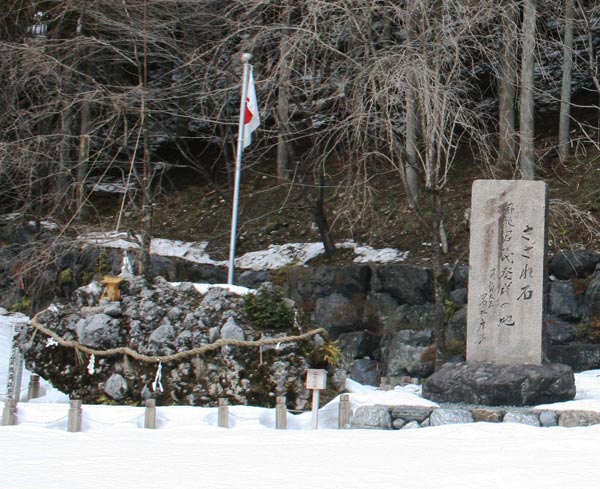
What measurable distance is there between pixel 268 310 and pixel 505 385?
2.76 m

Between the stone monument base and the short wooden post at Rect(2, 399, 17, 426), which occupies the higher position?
the stone monument base

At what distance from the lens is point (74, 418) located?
8977 millimetres

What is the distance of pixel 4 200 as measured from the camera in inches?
929

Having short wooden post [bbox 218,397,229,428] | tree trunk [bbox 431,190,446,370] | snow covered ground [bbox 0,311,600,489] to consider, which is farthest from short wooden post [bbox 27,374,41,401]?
tree trunk [bbox 431,190,446,370]

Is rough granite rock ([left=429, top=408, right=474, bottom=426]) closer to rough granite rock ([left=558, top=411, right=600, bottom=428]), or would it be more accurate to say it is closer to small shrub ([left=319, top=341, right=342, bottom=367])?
rough granite rock ([left=558, top=411, right=600, bottom=428])

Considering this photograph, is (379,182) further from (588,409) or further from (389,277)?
(588,409)

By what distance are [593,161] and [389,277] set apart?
535 centimetres

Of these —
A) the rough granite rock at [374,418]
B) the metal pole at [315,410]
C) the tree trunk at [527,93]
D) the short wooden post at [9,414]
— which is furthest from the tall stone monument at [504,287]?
the short wooden post at [9,414]

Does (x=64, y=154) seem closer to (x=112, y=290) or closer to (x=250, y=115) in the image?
(x=250, y=115)

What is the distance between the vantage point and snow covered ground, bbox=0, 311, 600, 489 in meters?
6.18

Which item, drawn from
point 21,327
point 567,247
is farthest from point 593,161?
point 21,327

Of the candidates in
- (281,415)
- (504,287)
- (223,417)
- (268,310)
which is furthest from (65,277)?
(504,287)

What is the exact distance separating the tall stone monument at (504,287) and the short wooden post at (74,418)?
11.8 ft

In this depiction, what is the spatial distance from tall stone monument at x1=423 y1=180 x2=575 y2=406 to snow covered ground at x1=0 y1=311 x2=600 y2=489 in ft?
2.15
